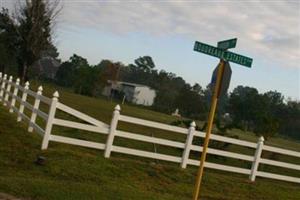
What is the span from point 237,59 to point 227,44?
0.39 m

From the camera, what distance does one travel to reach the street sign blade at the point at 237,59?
9039mm

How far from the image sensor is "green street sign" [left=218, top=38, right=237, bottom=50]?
880 cm

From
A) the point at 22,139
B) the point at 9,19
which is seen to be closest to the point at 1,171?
the point at 22,139

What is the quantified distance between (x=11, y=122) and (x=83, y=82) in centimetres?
6628

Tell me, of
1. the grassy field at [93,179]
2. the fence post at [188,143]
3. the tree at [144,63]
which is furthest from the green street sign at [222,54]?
the tree at [144,63]

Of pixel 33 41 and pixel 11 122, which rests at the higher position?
pixel 33 41

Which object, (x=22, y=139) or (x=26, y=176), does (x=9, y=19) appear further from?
(x=26, y=176)

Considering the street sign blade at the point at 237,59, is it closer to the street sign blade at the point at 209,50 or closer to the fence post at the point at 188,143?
the street sign blade at the point at 209,50

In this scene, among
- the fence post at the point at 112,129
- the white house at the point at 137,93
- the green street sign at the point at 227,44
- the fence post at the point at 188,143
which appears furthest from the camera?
the white house at the point at 137,93

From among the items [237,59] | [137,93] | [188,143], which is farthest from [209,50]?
[137,93]

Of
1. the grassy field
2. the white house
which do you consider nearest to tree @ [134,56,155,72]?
the white house

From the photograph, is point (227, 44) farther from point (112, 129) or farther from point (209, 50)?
point (112, 129)

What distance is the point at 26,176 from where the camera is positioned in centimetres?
1020

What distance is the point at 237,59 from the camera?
9.20m
